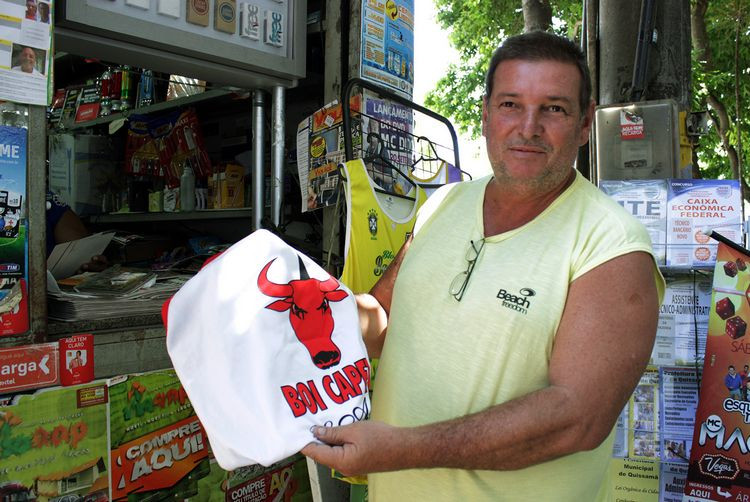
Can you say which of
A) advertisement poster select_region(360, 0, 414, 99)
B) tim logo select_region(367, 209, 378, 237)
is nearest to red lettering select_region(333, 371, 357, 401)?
tim logo select_region(367, 209, 378, 237)

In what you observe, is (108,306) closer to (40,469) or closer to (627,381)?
(40,469)

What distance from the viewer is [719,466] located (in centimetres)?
245

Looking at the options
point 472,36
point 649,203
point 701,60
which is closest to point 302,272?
point 649,203

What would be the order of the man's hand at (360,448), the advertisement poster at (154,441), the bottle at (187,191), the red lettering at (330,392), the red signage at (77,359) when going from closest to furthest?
the man's hand at (360,448) < the red lettering at (330,392) < the red signage at (77,359) < the advertisement poster at (154,441) < the bottle at (187,191)

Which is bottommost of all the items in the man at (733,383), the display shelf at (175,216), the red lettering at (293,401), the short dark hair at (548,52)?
the man at (733,383)

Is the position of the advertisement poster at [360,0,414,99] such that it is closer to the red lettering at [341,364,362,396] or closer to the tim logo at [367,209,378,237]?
the tim logo at [367,209,378,237]

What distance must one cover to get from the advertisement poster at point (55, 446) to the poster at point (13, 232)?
250 mm

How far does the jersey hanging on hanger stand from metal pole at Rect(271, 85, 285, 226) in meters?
0.59

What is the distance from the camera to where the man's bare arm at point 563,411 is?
1232 millimetres

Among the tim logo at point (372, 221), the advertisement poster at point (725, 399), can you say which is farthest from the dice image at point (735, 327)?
the tim logo at point (372, 221)

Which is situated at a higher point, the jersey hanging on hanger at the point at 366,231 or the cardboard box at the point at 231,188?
the cardboard box at the point at 231,188

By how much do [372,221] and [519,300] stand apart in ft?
3.83

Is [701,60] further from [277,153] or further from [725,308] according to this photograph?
[277,153]

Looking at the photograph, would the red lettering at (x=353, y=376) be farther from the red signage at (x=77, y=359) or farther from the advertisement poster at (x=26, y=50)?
the advertisement poster at (x=26, y=50)
